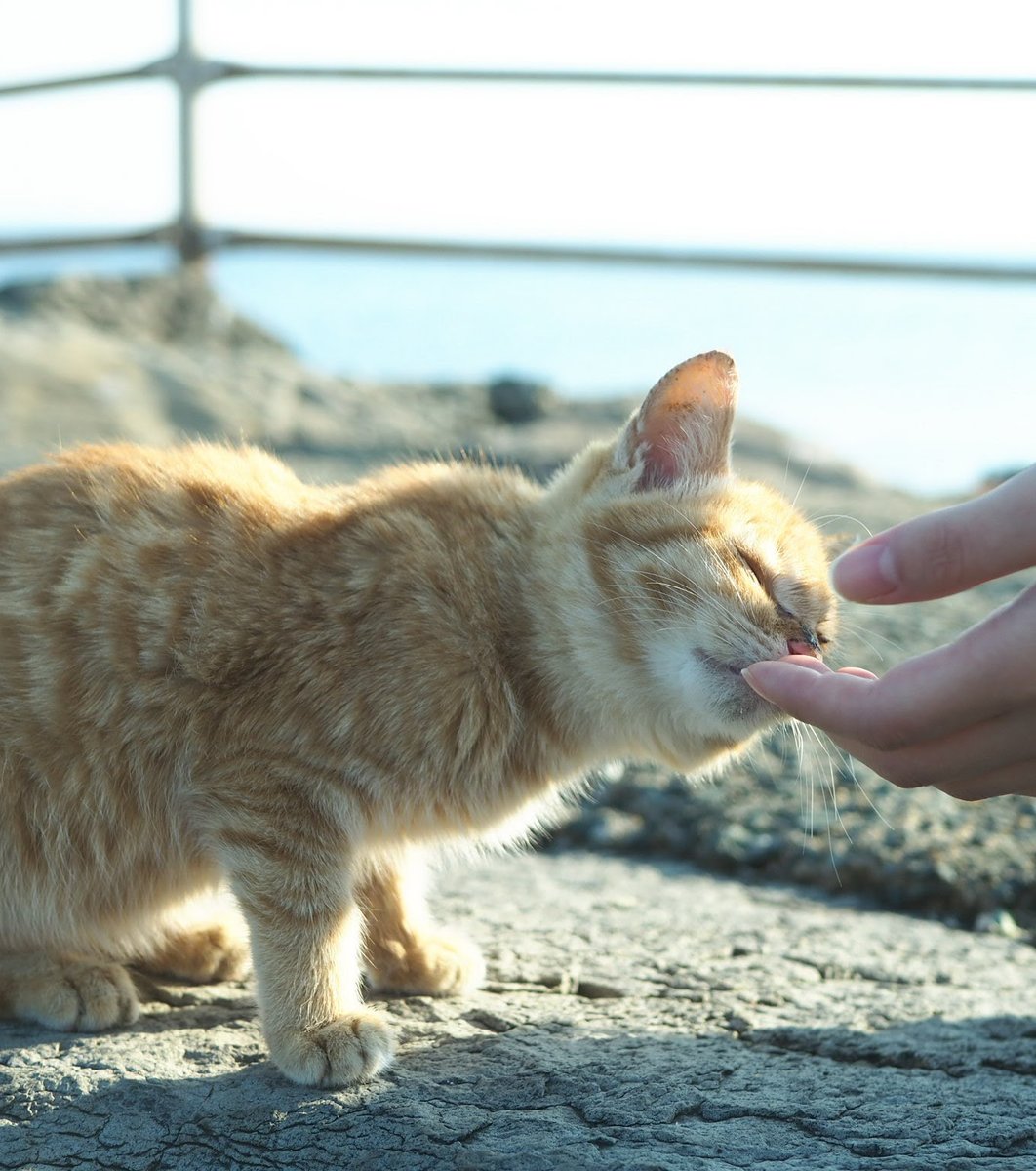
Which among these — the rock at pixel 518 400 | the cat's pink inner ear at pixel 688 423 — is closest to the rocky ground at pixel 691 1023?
the cat's pink inner ear at pixel 688 423

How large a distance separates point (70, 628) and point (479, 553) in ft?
2.28

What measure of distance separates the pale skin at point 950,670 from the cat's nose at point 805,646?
1.54 feet

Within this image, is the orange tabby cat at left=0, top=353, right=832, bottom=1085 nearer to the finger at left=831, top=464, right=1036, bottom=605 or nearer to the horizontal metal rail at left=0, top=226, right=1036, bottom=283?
the finger at left=831, top=464, right=1036, bottom=605

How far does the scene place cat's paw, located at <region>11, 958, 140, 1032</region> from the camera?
218 cm

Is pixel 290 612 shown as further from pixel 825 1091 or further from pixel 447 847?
pixel 825 1091

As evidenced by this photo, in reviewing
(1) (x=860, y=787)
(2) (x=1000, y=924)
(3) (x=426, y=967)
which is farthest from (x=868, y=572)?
(1) (x=860, y=787)

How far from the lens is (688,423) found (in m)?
2.46

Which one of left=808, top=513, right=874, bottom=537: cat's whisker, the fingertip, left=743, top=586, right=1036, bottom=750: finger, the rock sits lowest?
left=743, top=586, right=1036, bottom=750: finger

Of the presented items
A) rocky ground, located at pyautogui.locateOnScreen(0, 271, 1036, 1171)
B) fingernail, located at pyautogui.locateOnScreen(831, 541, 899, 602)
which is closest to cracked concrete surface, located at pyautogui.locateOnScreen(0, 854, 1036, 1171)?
rocky ground, located at pyautogui.locateOnScreen(0, 271, 1036, 1171)

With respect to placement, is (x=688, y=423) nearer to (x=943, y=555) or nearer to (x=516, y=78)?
(x=943, y=555)

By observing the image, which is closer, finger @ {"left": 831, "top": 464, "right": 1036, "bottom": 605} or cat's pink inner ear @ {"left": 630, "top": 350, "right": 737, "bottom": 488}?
finger @ {"left": 831, "top": 464, "right": 1036, "bottom": 605}

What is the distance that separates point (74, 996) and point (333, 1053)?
1.64ft

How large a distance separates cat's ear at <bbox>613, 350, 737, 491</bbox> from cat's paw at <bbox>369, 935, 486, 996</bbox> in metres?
0.90

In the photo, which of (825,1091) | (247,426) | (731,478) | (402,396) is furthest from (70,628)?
(402,396)
